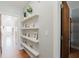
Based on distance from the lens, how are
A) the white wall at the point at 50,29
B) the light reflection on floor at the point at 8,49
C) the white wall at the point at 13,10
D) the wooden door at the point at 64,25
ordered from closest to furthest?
the white wall at the point at 50,29
the wooden door at the point at 64,25
the light reflection on floor at the point at 8,49
the white wall at the point at 13,10

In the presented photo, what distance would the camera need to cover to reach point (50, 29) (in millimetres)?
3652

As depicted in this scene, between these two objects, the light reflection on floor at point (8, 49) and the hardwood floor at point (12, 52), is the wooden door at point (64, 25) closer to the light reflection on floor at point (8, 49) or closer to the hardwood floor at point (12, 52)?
the hardwood floor at point (12, 52)

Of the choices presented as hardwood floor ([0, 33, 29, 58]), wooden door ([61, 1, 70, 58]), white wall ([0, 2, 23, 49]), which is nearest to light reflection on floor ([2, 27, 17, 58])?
hardwood floor ([0, 33, 29, 58])

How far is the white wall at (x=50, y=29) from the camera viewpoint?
3.46 m

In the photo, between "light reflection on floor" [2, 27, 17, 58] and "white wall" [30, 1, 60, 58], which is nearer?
"white wall" [30, 1, 60, 58]

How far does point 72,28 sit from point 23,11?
336cm

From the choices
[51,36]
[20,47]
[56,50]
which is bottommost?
[20,47]

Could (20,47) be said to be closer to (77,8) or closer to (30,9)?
(30,9)

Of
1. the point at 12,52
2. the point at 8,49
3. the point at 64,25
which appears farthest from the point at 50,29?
the point at 8,49

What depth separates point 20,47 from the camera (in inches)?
302

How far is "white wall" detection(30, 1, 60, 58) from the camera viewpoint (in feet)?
11.3

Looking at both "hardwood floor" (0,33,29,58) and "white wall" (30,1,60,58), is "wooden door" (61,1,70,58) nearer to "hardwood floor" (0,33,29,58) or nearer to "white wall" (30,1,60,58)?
"white wall" (30,1,60,58)

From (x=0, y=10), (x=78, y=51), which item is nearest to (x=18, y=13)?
(x=0, y=10)

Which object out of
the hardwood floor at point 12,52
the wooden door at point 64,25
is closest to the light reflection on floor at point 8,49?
the hardwood floor at point 12,52
